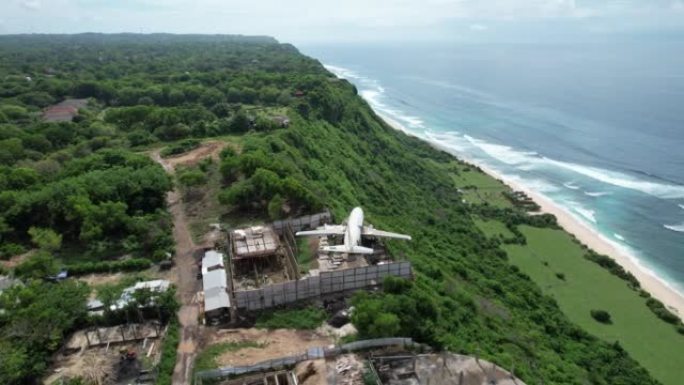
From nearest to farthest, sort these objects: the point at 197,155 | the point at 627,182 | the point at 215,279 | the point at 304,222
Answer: the point at 215,279 → the point at 304,222 → the point at 197,155 → the point at 627,182

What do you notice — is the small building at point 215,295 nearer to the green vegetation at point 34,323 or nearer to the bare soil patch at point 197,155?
the green vegetation at point 34,323

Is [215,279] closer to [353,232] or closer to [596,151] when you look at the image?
[353,232]

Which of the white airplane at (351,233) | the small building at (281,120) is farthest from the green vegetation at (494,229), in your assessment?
the white airplane at (351,233)

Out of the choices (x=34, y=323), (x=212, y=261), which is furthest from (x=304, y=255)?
(x=34, y=323)

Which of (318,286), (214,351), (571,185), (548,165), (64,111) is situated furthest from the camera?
(548,165)

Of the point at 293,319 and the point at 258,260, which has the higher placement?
the point at 258,260

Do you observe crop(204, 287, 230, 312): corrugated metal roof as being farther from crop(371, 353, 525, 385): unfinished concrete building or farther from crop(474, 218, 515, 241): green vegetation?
crop(474, 218, 515, 241): green vegetation

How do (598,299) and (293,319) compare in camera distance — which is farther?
(598,299)

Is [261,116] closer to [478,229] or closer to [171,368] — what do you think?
[478,229]
